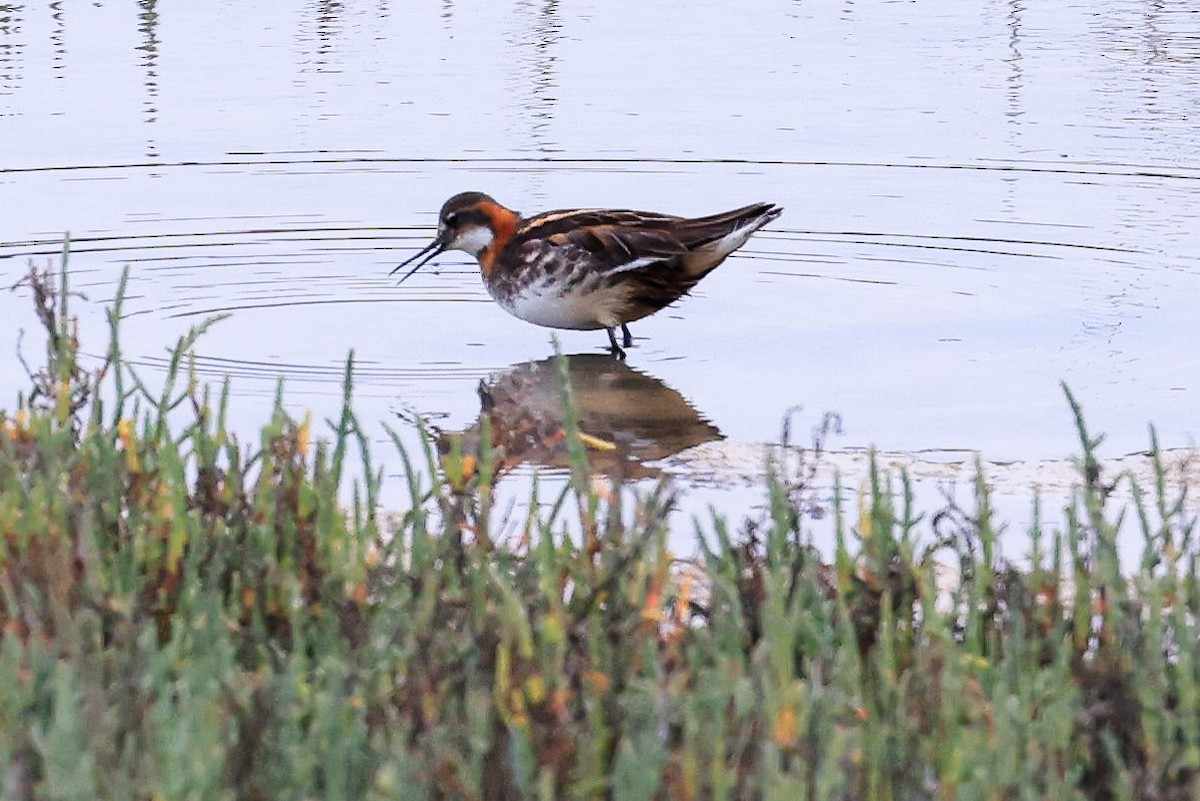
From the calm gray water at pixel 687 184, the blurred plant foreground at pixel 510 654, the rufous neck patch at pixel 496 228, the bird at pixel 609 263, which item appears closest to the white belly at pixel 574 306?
the bird at pixel 609 263

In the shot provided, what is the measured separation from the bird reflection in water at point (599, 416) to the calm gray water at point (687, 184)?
0.39 ft

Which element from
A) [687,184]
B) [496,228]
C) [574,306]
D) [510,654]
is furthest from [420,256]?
[510,654]

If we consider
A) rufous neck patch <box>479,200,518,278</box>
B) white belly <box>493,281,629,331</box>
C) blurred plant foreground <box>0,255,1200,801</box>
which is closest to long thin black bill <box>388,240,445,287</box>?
rufous neck patch <box>479,200,518,278</box>

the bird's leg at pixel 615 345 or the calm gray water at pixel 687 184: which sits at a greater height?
the calm gray water at pixel 687 184

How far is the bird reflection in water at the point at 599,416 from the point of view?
7598 millimetres

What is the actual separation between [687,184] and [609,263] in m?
2.58

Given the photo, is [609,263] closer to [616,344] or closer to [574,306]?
[574,306]

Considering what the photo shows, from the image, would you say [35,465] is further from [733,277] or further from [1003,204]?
[1003,204]

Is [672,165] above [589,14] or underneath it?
underneath

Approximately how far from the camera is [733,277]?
10.7 metres

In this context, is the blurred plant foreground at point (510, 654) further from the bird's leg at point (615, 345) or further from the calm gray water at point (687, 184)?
the bird's leg at point (615, 345)

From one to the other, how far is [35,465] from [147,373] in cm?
374

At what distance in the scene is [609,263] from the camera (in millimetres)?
9523

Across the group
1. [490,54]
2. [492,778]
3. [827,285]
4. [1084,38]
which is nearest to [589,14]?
[490,54]
